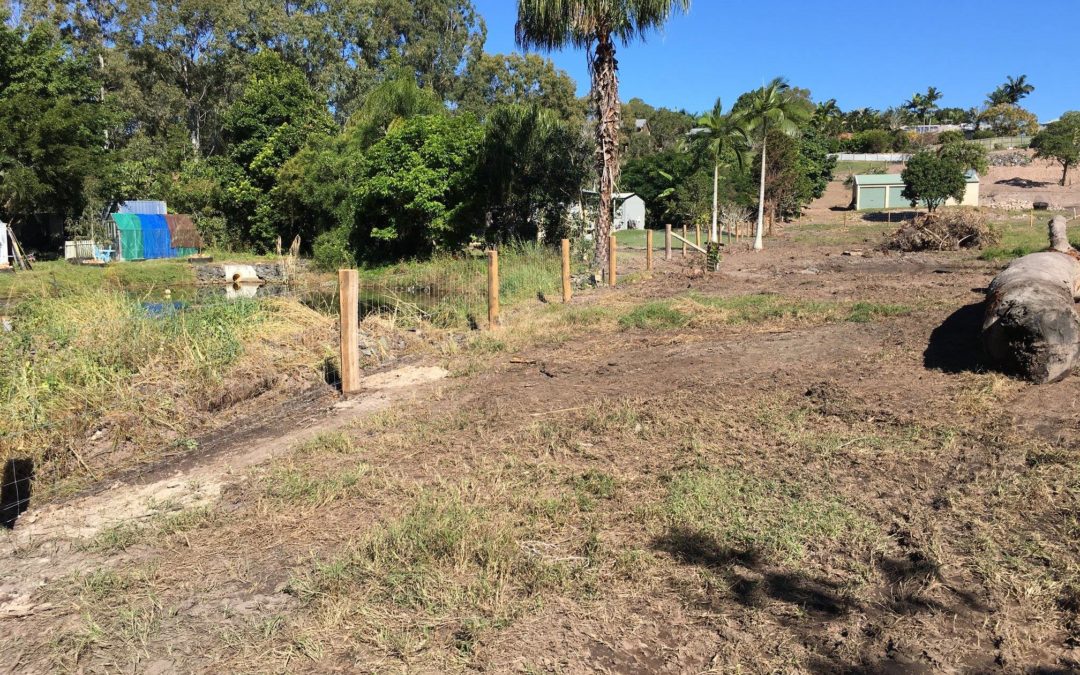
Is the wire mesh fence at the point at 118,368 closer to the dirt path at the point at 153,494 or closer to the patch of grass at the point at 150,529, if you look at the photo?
the dirt path at the point at 153,494

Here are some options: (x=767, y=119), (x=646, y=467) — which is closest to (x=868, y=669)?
(x=646, y=467)

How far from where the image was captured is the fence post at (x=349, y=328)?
8344 mm

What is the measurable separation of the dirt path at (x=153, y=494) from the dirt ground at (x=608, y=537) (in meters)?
0.03

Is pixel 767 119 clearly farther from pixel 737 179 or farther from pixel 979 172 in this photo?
pixel 979 172

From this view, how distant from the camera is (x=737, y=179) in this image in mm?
38500

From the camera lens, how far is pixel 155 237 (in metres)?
33.7

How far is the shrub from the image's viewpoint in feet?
97.8

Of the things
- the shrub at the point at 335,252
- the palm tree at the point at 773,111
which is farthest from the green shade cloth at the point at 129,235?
the palm tree at the point at 773,111

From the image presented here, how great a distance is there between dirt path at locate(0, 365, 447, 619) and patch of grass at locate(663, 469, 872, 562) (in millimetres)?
3432

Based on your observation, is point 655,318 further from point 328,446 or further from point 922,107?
point 922,107

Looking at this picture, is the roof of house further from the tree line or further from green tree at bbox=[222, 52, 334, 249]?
green tree at bbox=[222, 52, 334, 249]

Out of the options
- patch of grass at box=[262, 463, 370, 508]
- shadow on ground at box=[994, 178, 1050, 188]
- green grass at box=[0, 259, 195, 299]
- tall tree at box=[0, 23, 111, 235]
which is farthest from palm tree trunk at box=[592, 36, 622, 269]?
shadow on ground at box=[994, 178, 1050, 188]

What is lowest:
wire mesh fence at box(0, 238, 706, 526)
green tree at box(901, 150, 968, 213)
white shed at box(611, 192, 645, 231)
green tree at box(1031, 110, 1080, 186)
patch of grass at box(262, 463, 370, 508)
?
patch of grass at box(262, 463, 370, 508)

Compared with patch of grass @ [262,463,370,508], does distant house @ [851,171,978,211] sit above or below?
above
